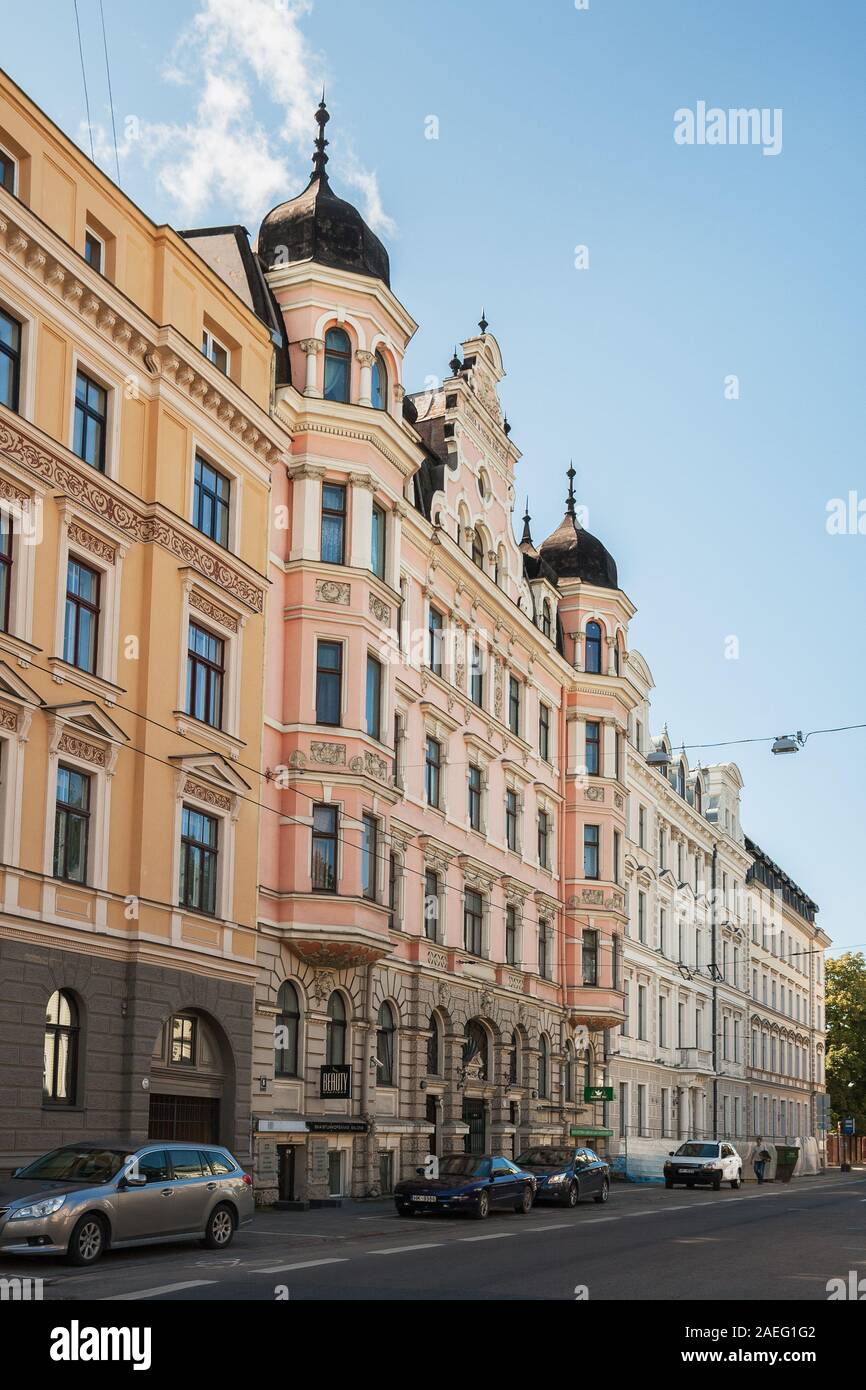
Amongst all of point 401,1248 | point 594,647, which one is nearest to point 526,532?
point 594,647

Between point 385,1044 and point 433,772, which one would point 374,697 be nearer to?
point 433,772

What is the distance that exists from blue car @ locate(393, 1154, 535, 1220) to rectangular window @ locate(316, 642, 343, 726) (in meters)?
9.46

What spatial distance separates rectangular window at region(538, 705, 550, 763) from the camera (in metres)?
50.6

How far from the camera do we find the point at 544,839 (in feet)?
167

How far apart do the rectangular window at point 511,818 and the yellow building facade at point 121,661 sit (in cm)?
1679

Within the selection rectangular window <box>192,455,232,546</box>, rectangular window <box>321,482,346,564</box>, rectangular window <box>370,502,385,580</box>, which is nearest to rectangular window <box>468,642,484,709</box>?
rectangular window <box>370,502,385,580</box>

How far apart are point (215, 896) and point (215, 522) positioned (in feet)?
23.2

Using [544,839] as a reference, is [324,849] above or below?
below

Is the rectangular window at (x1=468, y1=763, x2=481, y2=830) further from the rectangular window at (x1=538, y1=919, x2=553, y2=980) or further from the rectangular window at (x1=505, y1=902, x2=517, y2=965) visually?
the rectangular window at (x1=538, y1=919, x2=553, y2=980)

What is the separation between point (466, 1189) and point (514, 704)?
20897 mm
